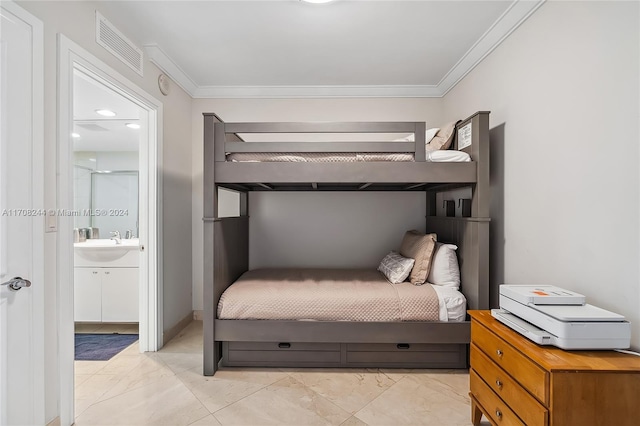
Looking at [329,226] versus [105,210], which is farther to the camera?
[105,210]

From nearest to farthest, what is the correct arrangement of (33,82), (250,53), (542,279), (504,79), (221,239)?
(33,82)
(542,279)
(504,79)
(221,239)
(250,53)

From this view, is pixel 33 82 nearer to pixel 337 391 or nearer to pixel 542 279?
pixel 337 391

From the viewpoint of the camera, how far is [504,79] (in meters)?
2.20

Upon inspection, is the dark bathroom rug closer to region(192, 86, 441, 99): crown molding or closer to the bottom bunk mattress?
the bottom bunk mattress

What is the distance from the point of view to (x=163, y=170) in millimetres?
2686

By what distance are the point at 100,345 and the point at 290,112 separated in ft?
9.38

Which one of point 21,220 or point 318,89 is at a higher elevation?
point 318,89

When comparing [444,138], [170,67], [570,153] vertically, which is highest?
[170,67]

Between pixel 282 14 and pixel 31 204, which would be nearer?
pixel 31 204

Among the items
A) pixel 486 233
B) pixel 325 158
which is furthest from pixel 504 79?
pixel 325 158

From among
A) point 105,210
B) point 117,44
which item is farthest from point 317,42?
point 105,210

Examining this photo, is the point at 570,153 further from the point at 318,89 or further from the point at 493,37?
the point at 318,89

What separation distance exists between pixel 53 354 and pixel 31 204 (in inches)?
31.0

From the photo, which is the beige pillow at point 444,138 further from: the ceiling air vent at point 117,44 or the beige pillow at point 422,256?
the ceiling air vent at point 117,44
